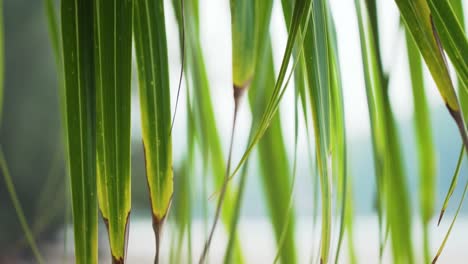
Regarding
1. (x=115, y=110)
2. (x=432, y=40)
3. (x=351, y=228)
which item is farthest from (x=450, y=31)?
(x=351, y=228)

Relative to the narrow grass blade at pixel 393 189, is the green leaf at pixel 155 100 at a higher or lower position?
higher

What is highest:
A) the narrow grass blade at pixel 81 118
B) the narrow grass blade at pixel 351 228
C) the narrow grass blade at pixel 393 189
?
the narrow grass blade at pixel 81 118

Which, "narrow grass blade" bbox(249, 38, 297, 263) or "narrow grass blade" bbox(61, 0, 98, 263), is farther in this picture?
"narrow grass blade" bbox(249, 38, 297, 263)

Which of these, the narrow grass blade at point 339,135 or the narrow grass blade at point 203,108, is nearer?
the narrow grass blade at point 339,135

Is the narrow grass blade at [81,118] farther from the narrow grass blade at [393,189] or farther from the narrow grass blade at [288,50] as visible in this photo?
the narrow grass blade at [393,189]

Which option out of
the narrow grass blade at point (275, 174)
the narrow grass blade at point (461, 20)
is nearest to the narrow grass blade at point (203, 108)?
the narrow grass blade at point (275, 174)

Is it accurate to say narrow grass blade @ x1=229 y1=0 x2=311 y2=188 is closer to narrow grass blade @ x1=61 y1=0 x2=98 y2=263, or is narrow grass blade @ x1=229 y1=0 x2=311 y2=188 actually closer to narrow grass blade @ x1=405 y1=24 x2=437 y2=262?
narrow grass blade @ x1=61 y1=0 x2=98 y2=263

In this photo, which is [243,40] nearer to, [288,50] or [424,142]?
[288,50]

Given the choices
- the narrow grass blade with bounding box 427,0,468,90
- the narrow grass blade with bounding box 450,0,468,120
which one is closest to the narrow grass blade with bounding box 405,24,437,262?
the narrow grass blade with bounding box 450,0,468,120
